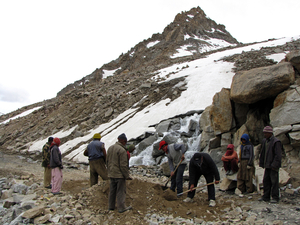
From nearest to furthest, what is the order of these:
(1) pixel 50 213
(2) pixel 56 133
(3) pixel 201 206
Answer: (1) pixel 50 213 < (3) pixel 201 206 < (2) pixel 56 133

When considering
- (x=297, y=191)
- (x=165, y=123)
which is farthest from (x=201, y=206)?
(x=165, y=123)

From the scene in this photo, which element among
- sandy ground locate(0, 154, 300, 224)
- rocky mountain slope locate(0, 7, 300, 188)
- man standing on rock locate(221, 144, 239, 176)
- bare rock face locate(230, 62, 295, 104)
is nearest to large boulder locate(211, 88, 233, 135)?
rocky mountain slope locate(0, 7, 300, 188)

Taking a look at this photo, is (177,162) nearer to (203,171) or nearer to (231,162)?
(203,171)

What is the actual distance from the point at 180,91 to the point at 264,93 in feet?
34.4

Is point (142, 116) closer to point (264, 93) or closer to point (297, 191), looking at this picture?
point (264, 93)

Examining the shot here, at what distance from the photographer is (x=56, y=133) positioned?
23.0 m

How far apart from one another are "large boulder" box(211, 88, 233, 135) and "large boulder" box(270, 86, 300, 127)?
7.62 feet

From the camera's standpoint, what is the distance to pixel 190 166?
5805 mm

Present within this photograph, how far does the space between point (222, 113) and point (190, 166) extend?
5238 millimetres

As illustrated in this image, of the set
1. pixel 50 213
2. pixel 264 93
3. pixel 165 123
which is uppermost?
pixel 264 93

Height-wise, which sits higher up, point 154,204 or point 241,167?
point 241,167

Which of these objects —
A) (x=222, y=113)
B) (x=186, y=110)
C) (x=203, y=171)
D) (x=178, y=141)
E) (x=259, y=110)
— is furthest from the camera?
(x=186, y=110)

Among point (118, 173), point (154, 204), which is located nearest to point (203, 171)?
point (154, 204)

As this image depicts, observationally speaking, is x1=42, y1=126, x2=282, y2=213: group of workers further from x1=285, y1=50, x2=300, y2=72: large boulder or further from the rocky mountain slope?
x1=285, y1=50, x2=300, y2=72: large boulder
